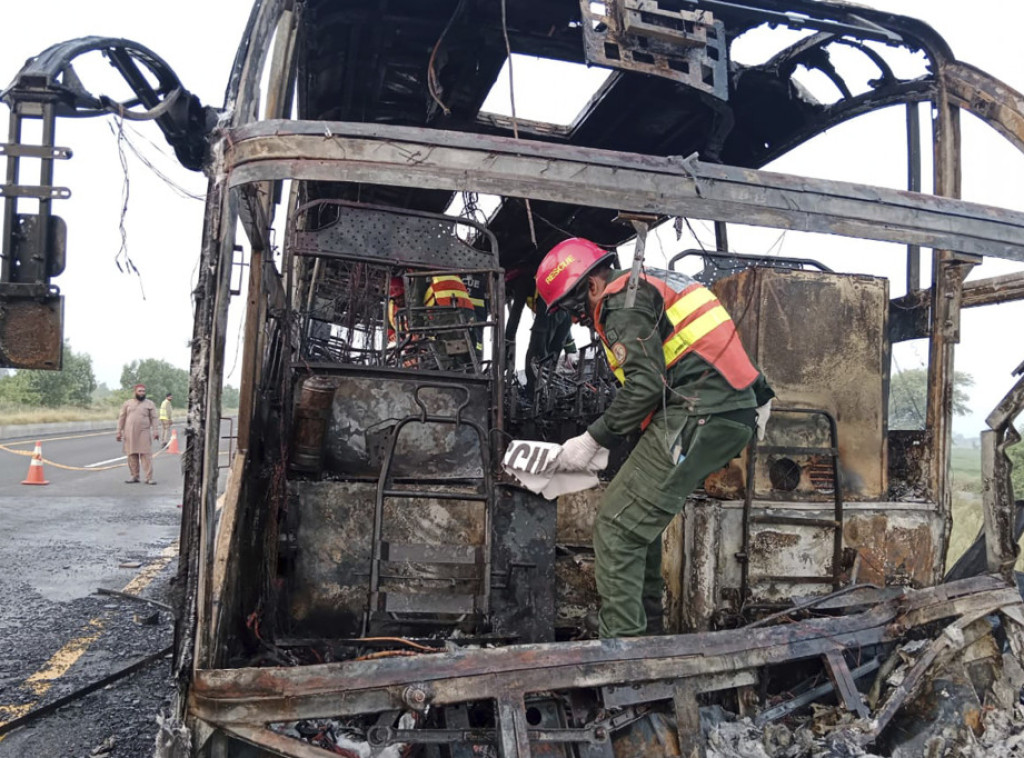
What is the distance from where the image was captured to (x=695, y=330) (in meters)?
2.98

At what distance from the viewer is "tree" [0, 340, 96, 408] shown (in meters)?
34.4

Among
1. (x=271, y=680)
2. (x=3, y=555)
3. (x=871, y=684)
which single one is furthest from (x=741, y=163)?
(x=3, y=555)

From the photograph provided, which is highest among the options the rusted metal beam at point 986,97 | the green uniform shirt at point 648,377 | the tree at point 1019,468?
the rusted metal beam at point 986,97

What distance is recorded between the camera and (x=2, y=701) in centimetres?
335

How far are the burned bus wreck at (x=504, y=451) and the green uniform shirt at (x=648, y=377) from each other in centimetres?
41

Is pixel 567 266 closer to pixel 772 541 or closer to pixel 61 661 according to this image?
pixel 772 541

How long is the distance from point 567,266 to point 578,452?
0.80 m

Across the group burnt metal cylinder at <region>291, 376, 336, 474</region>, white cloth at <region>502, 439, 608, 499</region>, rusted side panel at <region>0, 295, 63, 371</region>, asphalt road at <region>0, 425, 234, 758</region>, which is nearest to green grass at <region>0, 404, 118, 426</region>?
asphalt road at <region>0, 425, 234, 758</region>

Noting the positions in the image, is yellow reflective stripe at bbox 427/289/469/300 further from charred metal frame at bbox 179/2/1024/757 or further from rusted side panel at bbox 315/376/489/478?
charred metal frame at bbox 179/2/1024/757

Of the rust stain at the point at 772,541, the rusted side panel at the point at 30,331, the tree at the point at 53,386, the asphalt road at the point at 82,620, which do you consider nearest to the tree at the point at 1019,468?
the rust stain at the point at 772,541

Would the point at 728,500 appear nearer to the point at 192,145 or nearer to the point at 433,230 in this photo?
the point at 433,230

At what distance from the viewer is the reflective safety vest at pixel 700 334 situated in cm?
295

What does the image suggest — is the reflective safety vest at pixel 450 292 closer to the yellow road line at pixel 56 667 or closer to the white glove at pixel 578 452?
the white glove at pixel 578 452

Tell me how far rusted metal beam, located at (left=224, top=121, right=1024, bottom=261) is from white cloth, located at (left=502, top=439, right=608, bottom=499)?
1048 millimetres
